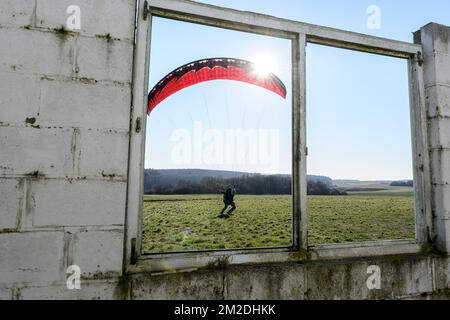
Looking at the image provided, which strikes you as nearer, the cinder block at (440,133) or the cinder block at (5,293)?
the cinder block at (5,293)

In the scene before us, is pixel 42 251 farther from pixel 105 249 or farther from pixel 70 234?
pixel 105 249

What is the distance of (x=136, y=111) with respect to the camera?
152 centimetres

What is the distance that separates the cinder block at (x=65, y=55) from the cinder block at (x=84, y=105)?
51 mm

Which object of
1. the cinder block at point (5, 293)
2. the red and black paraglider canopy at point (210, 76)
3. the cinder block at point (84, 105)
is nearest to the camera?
the cinder block at point (5, 293)

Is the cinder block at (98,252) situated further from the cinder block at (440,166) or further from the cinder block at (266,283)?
the cinder block at (440,166)

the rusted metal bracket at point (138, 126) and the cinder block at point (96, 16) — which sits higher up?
the cinder block at point (96, 16)

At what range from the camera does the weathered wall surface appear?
1.31 metres

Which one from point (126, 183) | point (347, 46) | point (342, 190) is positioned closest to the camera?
point (126, 183)

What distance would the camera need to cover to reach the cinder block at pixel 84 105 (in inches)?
54.2

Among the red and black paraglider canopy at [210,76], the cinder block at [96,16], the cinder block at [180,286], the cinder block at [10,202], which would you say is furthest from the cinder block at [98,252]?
the red and black paraglider canopy at [210,76]

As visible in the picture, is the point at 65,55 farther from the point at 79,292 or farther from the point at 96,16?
the point at 79,292

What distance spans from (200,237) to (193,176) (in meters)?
38.6
